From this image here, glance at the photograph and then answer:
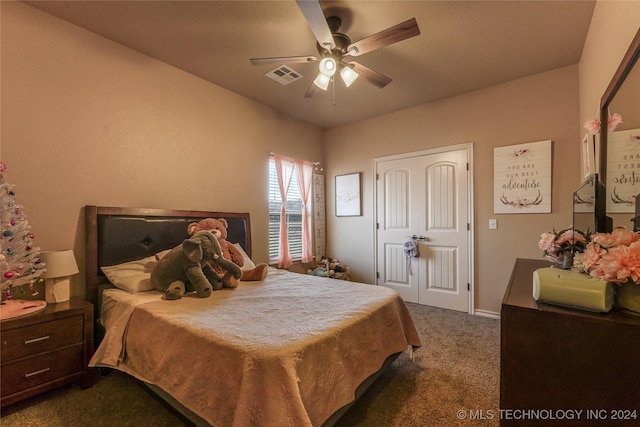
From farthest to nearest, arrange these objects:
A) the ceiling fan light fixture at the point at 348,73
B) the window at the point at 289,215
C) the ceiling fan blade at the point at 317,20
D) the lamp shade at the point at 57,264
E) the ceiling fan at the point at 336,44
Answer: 1. the window at the point at 289,215
2. the ceiling fan light fixture at the point at 348,73
3. the lamp shade at the point at 57,264
4. the ceiling fan at the point at 336,44
5. the ceiling fan blade at the point at 317,20

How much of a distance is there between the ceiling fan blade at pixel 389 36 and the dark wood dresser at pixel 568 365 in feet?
5.28

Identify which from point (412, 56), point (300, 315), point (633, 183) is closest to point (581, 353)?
point (633, 183)

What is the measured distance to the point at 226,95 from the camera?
10.6ft

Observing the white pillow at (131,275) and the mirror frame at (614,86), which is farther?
the white pillow at (131,275)

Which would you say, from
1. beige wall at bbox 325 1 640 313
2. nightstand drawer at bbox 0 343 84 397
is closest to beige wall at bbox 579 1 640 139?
beige wall at bbox 325 1 640 313

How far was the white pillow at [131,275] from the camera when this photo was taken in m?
2.03

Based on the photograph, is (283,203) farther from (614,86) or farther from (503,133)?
(614,86)

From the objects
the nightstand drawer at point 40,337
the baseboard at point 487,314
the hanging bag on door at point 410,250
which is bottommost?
the baseboard at point 487,314

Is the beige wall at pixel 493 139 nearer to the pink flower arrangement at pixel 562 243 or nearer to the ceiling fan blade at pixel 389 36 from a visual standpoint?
the pink flower arrangement at pixel 562 243

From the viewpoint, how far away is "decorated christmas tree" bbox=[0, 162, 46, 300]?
1.68 m

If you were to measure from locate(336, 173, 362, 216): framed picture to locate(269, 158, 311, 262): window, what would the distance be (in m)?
0.69

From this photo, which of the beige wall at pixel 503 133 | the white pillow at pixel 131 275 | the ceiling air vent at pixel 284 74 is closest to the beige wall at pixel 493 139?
the beige wall at pixel 503 133

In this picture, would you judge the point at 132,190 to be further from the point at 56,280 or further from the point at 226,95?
the point at 226,95

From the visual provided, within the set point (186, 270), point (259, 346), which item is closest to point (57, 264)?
point (186, 270)
